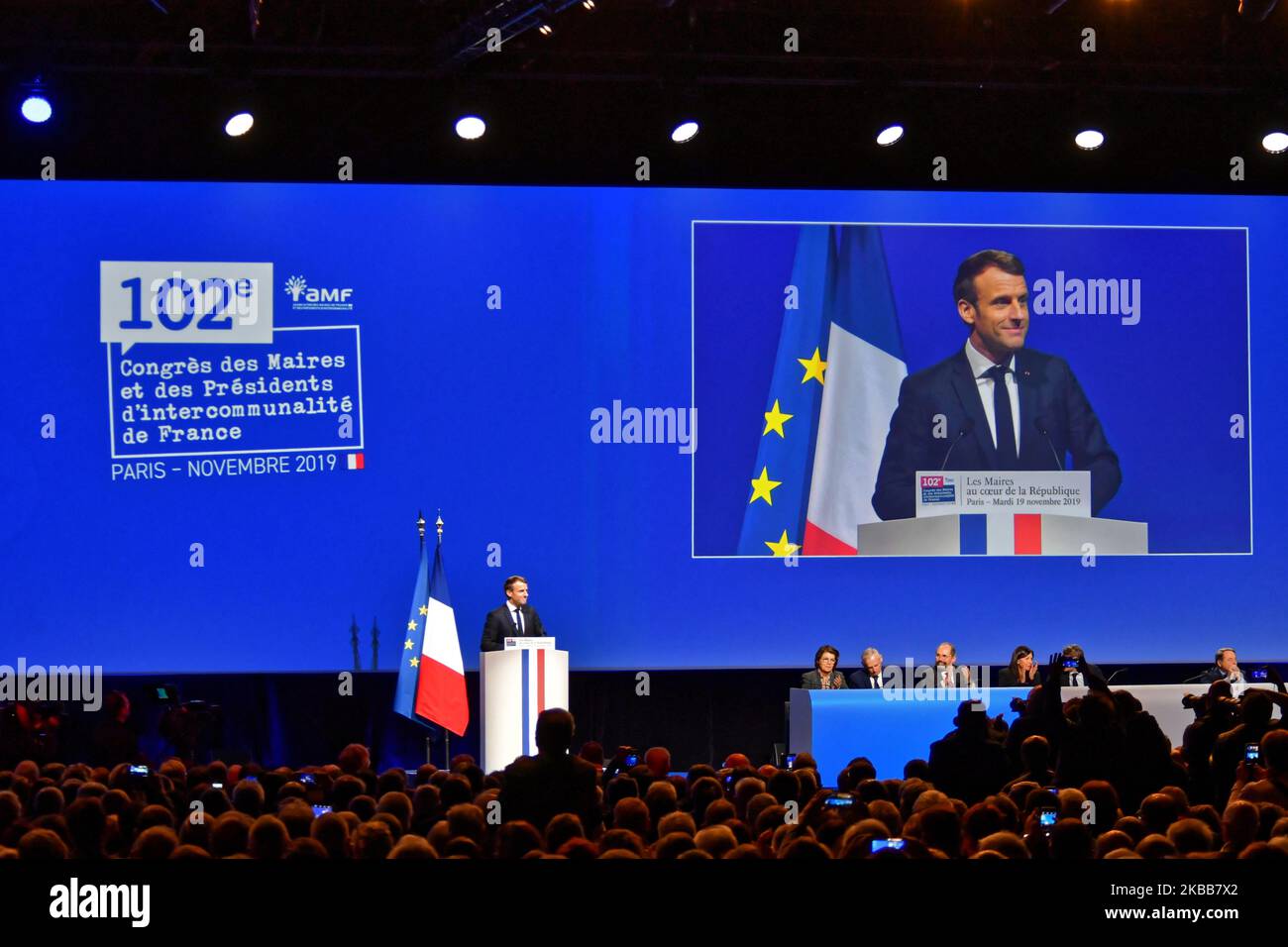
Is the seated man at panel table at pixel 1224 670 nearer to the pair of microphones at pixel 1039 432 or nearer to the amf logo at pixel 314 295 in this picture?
the pair of microphones at pixel 1039 432

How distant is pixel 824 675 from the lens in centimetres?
984

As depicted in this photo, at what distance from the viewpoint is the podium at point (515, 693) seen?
8.69 m

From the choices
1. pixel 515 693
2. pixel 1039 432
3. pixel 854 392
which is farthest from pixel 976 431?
pixel 515 693

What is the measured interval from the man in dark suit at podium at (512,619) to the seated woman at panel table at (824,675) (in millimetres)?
1735

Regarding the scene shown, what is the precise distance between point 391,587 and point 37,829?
21.4 feet

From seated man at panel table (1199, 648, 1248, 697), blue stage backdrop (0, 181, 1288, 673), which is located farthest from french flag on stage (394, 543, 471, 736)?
seated man at panel table (1199, 648, 1248, 697)

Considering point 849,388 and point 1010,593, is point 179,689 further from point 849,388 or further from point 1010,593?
point 1010,593

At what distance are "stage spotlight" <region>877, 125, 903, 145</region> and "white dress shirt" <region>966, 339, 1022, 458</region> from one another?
1.51m

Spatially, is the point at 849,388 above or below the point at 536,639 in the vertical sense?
above

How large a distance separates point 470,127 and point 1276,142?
216 inches

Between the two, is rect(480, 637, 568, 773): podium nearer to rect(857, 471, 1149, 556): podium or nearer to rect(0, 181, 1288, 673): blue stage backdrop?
rect(0, 181, 1288, 673): blue stage backdrop

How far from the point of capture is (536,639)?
29.3ft

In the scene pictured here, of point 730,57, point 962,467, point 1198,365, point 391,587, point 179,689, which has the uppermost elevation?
point 730,57
